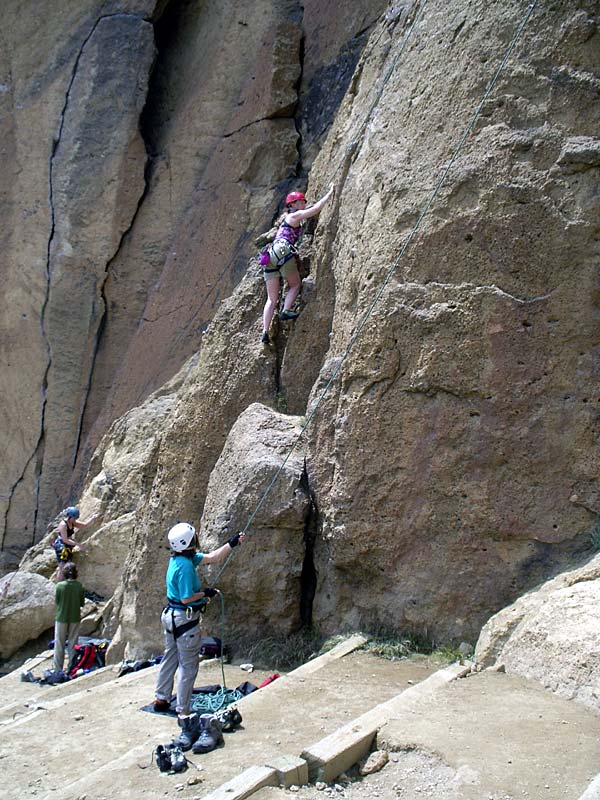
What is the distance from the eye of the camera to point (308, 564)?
23.9 ft

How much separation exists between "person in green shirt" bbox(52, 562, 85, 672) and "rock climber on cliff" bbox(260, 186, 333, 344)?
3764 millimetres

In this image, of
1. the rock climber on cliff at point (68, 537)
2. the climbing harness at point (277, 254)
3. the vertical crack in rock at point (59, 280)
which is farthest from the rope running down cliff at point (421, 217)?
the vertical crack in rock at point (59, 280)

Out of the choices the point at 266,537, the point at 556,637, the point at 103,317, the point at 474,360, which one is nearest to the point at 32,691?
the point at 266,537

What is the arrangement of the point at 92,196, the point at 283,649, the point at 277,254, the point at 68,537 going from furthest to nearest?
the point at 92,196, the point at 68,537, the point at 277,254, the point at 283,649

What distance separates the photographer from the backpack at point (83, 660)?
9172 mm

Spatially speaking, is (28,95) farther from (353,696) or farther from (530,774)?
(530,774)

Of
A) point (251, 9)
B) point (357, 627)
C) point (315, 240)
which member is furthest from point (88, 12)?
point (357, 627)

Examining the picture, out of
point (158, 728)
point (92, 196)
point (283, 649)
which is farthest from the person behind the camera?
point (92, 196)

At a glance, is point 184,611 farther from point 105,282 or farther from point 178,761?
point 105,282

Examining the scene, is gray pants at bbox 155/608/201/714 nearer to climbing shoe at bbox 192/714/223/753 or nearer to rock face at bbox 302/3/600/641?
climbing shoe at bbox 192/714/223/753

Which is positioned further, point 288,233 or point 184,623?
point 288,233

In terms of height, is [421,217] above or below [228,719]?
above

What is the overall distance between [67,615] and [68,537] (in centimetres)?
199

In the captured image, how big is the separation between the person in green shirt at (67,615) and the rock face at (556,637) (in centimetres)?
545
